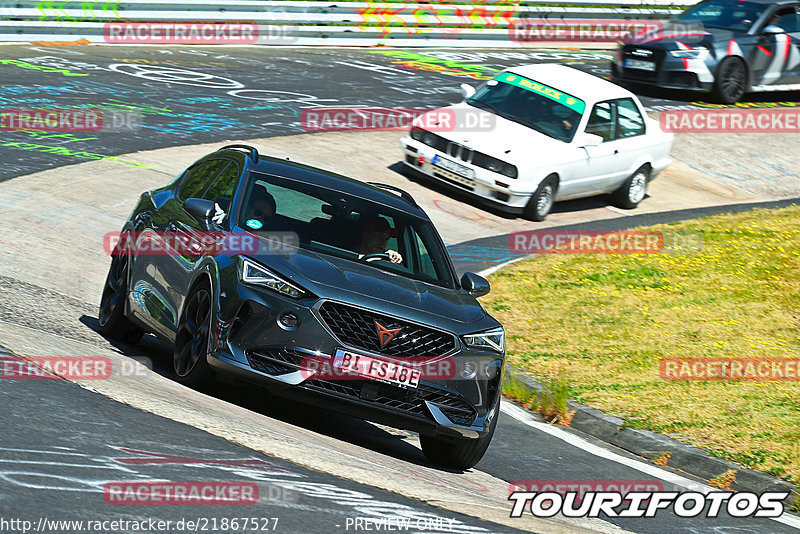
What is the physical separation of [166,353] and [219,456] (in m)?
3.31

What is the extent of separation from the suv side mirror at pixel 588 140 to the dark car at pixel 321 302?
9.13 m

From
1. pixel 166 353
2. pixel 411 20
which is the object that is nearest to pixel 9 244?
pixel 166 353

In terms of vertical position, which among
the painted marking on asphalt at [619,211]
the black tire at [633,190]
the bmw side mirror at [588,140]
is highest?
the bmw side mirror at [588,140]

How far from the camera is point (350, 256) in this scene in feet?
26.2

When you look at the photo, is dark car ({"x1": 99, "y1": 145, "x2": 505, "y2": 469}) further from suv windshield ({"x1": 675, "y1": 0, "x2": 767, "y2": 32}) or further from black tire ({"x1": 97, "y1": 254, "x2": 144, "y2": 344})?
suv windshield ({"x1": 675, "y1": 0, "x2": 767, "y2": 32})

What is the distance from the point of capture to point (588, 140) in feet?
57.7

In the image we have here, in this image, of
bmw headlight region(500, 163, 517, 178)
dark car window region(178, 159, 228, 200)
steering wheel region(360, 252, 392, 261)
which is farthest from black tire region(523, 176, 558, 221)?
steering wheel region(360, 252, 392, 261)

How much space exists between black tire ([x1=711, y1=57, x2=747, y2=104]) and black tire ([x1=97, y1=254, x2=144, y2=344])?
17638 mm

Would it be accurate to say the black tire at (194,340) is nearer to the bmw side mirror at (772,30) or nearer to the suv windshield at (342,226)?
the suv windshield at (342,226)

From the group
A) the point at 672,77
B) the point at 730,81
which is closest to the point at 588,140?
the point at 672,77

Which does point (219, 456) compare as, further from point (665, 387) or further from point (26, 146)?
point (26, 146)

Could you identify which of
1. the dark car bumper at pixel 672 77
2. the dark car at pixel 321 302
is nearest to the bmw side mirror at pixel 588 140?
the dark car bumper at pixel 672 77

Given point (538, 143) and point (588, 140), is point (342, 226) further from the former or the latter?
point (588, 140)

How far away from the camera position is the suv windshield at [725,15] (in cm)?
2445
